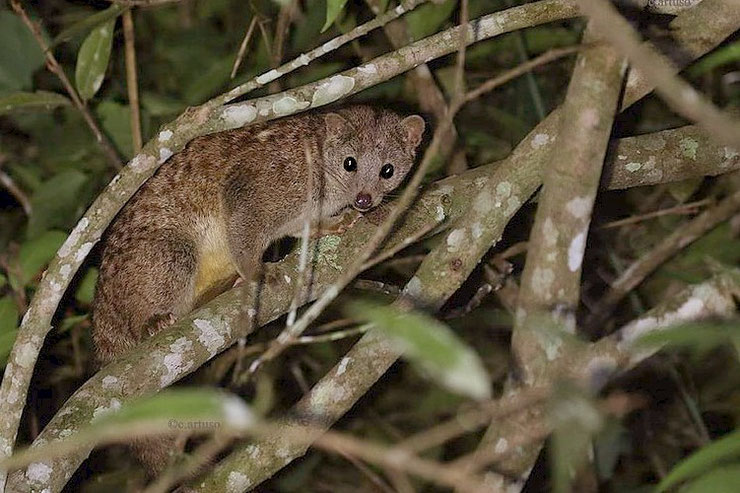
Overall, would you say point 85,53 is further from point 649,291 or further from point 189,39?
point 649,291

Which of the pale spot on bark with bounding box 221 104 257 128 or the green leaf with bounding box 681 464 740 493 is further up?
the pale spot on bark with bounding box 221 104 257 128

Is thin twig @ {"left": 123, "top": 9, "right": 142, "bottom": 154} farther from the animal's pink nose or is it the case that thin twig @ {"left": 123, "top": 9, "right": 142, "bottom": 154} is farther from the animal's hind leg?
the animal's pink nose

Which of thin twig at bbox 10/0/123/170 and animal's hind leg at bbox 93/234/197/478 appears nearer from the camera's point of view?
animal's hind leg at bbox 93/234/197/478

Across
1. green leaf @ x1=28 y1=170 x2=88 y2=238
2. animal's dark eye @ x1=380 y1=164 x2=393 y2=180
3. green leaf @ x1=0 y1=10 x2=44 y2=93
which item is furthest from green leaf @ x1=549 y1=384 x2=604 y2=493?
green leaf @ x1=0 y1=10 x2=44 y2=93

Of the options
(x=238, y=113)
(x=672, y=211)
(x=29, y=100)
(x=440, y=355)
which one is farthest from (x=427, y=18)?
(x=440, y=355)

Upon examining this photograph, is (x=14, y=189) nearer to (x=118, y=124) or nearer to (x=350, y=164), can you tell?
(x=118, y=124)

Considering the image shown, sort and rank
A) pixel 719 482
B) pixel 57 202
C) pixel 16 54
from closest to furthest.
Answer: pixel 719 482, pixel 57 202, pixel 16 54

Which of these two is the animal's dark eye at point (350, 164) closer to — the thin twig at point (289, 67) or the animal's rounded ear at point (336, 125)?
the animal's rounded ear at point (336, 125)
